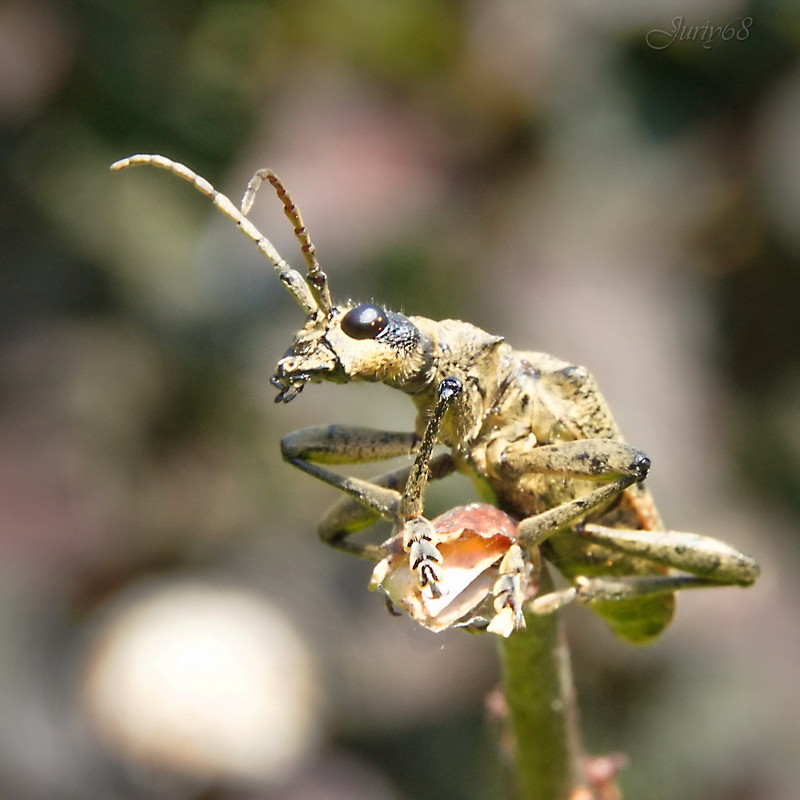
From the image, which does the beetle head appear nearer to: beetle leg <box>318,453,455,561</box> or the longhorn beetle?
the longhorn beetle

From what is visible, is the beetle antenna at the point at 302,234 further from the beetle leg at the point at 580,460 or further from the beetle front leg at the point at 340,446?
the beetle leg at the point at 580,460

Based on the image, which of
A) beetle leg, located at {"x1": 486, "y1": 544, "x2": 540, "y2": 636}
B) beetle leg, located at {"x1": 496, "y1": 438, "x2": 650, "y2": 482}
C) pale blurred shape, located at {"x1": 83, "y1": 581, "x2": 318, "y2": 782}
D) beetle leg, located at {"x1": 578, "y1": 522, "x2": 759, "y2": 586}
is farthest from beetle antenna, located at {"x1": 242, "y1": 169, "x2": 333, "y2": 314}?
pale blurred shape, located at {"x1": 83, "y1": 581, "x2": 318, "y2": 782}

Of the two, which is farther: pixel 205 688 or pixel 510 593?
pixel 205 688
